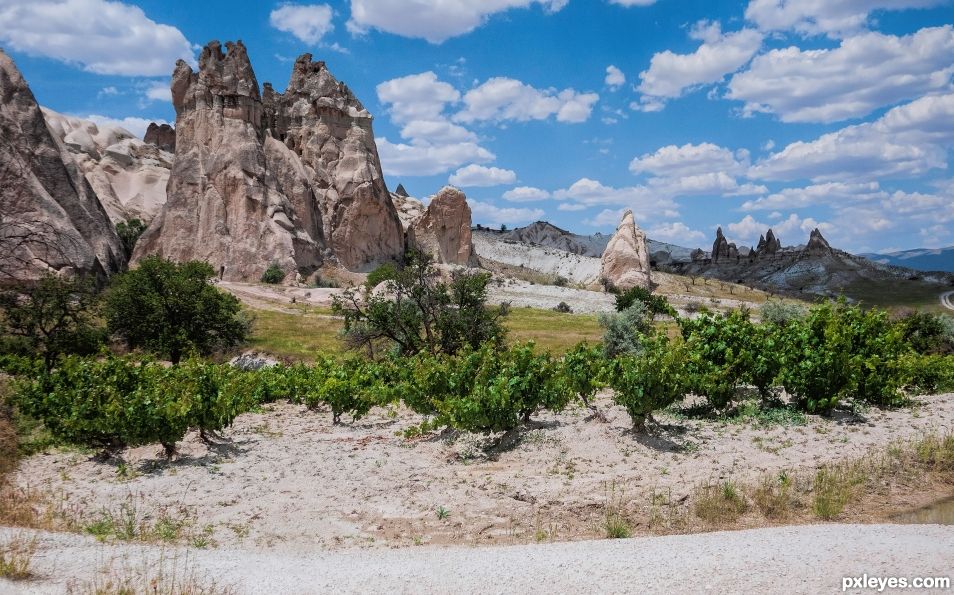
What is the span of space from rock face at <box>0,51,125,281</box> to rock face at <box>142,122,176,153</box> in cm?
9528

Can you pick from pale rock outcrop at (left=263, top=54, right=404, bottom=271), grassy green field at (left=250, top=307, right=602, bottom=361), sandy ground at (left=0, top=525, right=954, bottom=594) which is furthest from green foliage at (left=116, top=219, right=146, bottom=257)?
sandy ground at (left=0, top=525, right=954, bottom=594)

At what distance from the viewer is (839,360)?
47.2 feet

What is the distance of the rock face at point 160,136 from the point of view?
14375 centimetres

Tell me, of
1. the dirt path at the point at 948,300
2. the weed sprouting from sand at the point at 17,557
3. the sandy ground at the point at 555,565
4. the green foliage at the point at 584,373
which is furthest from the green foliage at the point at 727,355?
the dirt path at the point at 948,300

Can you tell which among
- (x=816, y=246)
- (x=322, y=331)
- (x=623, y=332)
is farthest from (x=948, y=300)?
(x=322, y=331)

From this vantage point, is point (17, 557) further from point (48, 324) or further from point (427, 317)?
point (427, 317)

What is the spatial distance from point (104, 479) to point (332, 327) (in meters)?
32.8

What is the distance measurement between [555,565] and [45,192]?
54.2 metres

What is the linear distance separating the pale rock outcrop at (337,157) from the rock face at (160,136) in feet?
207

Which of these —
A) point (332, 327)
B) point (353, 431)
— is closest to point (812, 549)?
point (353, 431)

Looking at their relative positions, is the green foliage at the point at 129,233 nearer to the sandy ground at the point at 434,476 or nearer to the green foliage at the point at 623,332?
the green foliage at the point at 623,332

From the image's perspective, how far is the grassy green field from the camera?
34594 mm

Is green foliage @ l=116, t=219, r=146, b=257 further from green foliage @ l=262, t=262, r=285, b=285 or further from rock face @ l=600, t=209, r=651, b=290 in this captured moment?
rock face @ l=600, t=209, r=651, b=290

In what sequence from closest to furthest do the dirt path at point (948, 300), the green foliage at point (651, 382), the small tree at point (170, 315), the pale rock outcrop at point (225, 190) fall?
the green foliage at point (651, 382) < the small tree at point (170, 315) < the pale rock outcrop at point (225, 190) < the dirt path at point (948, 300)
